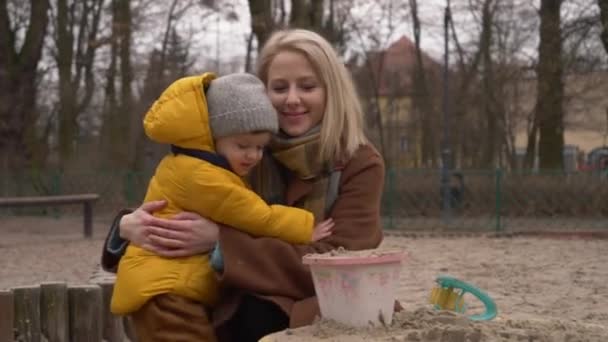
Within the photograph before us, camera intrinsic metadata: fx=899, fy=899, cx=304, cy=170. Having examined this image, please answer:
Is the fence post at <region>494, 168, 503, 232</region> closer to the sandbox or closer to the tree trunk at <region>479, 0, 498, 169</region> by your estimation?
the tree trunk at <region>479, 0, 498, 169</region>

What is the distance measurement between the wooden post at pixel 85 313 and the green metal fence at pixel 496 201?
42.5ft

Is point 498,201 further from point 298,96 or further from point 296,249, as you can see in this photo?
point 296,249

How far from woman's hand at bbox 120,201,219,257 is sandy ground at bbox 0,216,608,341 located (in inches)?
116

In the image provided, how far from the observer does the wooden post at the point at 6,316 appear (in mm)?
4809

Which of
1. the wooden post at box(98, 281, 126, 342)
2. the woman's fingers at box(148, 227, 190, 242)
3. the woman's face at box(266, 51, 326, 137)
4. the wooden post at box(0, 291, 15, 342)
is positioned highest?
the woman's face at box(266, 51, 326, 137)

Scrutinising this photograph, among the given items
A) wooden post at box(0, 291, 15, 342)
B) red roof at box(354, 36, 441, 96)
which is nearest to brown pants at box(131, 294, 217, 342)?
wooden post at box(0, 291, 15, 342)

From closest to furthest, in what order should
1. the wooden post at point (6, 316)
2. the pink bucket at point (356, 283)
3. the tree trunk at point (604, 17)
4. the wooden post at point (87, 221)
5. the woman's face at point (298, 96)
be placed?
the pink bucket at point (356, 283) → the woman's face at point (298, 96) → the wooden post at point (6, 316) → the wooden post at point (87, 221) → the tree trunk at point (604, 17)

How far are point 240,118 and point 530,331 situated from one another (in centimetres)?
97

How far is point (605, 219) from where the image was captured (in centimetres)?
1694

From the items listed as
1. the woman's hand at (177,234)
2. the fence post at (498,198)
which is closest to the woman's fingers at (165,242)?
the woman's hand at (177,234)

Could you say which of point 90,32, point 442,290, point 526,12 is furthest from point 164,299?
point 90,32

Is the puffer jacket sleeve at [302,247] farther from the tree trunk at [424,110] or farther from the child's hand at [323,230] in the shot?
the tree trunk at [424,110]

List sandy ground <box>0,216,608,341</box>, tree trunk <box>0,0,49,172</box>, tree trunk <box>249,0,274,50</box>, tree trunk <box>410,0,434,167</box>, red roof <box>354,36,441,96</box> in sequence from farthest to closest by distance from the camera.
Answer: red roof <box>354,36,441,96</box> → tree trunk <box>410,0,434,167</box> → tree trunk <box>0,0,49,172</box> → tree trunk <box>249,0,274,50</box> → sandy ground <box>0,216,608,341</box>

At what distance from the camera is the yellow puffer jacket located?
246cm
